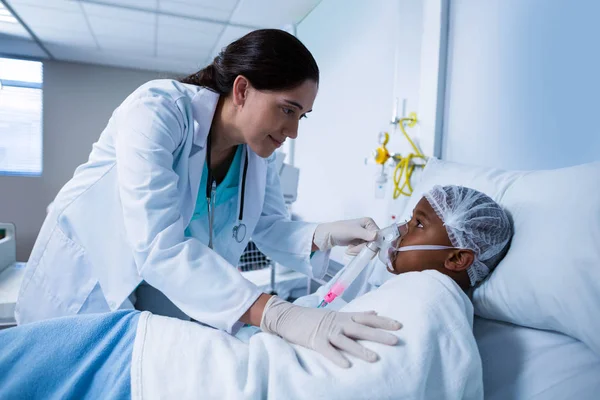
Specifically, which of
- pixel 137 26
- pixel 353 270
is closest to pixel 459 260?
pixel 353 270

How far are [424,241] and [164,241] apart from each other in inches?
25.8

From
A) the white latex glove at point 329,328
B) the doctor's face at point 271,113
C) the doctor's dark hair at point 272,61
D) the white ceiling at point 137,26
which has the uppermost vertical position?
the white ceiling at point 137,26

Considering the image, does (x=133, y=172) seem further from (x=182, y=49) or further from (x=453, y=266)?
(x=182, y=49)

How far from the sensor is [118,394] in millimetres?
686

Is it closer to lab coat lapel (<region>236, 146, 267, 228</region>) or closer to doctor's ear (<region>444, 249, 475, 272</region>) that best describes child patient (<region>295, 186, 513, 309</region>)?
doctor's ear (<region>444, 249, 475, 272</region>)

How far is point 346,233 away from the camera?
1.24 metres

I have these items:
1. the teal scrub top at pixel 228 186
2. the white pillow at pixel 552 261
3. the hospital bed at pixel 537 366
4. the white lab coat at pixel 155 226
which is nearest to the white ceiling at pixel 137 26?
the teal scrub top at pixel 228 186

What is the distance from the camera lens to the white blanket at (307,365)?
0.67 m

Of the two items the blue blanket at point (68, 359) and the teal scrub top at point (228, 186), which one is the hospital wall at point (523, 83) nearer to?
the teal scrub top at point (228, 186)

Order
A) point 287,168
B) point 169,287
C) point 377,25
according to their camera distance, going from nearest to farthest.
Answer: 1. point 169,287
2. point 377,25
3. point 287,168

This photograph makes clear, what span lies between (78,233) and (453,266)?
41.4 inches

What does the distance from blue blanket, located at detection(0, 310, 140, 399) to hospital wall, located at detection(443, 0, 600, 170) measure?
3.96ft

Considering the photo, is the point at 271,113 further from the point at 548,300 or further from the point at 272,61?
the point at 548,300

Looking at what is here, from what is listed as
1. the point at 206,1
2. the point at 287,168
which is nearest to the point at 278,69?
the point at 287,168
